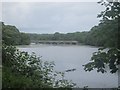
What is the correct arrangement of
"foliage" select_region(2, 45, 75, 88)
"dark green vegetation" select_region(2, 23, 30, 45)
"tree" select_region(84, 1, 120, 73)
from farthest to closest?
"dark green vegetation" select_region(2, 23, 30, 45), "foliage" select_region(2, 45, 75, 88), "tree" select_region(84, 1, 120, 73)

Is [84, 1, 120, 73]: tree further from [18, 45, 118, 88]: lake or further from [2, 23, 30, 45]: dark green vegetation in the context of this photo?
[2, 23, 30, 45]: dark green vegetation

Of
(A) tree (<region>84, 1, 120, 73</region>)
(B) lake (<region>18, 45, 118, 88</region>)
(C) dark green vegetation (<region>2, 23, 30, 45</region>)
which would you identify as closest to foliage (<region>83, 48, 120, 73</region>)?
(A) tree (<region>84, 1, 120, 73</region>)

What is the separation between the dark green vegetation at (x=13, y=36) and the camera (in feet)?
7.68

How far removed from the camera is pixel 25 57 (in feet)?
7.81

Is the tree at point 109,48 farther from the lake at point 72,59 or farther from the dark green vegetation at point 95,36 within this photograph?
the lake at point 72,59

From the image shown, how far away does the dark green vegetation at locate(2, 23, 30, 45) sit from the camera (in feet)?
7.68

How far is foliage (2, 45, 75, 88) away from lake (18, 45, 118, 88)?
0.07 meters

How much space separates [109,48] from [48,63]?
2.20 feet

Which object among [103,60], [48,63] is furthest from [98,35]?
[48,63]

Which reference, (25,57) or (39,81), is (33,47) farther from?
(39,81)

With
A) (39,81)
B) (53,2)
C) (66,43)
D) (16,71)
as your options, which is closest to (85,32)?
(66,43)

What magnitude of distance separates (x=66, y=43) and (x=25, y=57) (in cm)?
42

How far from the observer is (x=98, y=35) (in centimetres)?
199

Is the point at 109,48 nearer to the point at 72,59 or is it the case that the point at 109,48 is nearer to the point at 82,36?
the point at 82,36
